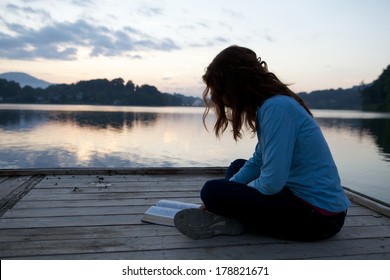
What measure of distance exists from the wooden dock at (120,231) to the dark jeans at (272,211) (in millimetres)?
89

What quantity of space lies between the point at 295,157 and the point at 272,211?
409mm

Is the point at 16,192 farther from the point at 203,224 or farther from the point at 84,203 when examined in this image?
the point at 203,224

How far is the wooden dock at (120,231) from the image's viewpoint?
228cm

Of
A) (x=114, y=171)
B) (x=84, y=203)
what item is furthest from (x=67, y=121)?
(x=84, y=203)

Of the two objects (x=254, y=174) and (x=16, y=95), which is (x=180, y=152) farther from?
(x=16, y=95)

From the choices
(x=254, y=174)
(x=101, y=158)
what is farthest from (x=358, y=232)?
(x=101, y=158)

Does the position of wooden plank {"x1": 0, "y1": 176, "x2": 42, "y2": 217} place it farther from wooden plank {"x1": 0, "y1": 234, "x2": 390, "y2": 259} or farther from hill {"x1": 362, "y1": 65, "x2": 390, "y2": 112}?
hill {"x1": 362, "y1": 65, "x2": 390, "y2": 112}

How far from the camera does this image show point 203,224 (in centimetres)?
249

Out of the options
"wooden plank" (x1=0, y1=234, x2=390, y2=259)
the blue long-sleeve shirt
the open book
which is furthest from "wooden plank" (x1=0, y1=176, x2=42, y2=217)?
the blue long-sleeve shirt

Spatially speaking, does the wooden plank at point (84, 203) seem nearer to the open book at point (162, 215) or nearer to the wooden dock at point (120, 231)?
the wooden dock at point (120, 231)

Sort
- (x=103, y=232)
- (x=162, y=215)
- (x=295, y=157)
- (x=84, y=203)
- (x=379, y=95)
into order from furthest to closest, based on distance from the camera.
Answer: (x=379, y=95) < (x=84, y=203) < (x=162, y=215) < (x=103, y=232) < (x=295, y=157)

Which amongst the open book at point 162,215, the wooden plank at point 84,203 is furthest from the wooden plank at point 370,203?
the open book at point 162,215

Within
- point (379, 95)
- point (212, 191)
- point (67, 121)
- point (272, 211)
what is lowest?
point (67, 121)

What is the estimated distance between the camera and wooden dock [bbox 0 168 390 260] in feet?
7.48
